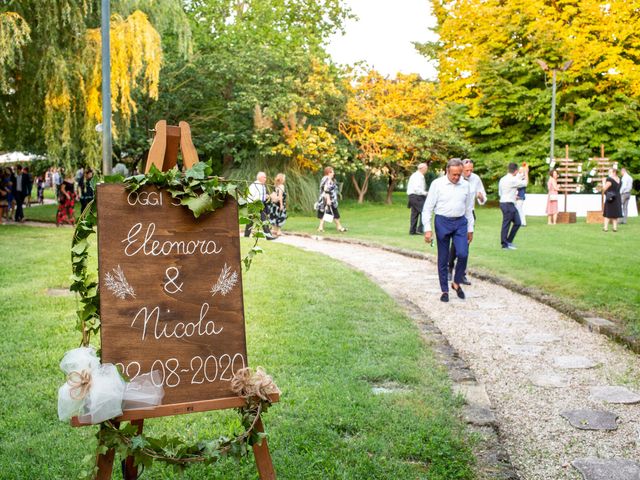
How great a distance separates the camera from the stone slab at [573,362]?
605 cm

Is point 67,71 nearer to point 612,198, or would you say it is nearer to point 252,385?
point 612,198

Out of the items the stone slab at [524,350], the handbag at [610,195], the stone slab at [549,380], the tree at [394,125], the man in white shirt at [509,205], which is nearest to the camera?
the stone slab at [549,380]

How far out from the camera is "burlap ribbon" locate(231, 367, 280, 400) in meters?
3.01

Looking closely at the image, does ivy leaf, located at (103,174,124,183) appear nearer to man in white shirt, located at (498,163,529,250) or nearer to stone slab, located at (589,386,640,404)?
stone slab, located at (589,386,640,404)

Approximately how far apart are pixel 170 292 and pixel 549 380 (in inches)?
148

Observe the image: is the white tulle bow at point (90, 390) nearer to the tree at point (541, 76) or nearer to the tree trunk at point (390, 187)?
the tree trunk at point (390, 187)

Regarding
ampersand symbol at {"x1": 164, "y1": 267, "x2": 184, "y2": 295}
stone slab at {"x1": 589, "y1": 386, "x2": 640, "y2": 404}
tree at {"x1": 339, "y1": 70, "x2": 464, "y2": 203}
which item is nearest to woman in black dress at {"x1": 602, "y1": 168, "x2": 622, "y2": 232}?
tree at {"x1": 339, "y1": 70, "x2": 464, "y2": 203}

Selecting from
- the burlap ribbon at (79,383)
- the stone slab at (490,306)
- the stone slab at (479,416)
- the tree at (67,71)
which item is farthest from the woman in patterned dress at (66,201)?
the burlap ribbon at (79,383)

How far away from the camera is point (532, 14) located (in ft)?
104

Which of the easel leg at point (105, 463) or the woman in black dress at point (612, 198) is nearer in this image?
the easel leg at point (105, 463)

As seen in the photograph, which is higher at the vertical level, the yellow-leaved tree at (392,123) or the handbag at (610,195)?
the yellow-leaved tree at (392,123)

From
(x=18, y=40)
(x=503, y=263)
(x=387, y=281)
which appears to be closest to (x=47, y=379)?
(x=387, y=281)

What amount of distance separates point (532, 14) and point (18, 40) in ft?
79.8

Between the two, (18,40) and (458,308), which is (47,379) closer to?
(458,308)
